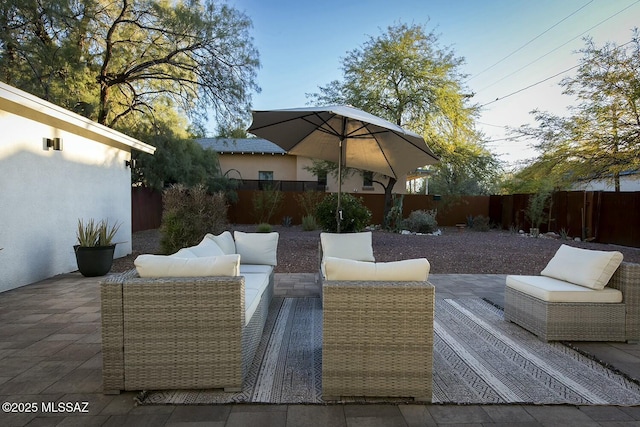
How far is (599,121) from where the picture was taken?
397 inches

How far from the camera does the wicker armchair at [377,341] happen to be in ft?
7.89

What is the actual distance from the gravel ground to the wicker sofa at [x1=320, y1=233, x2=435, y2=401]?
14.6 feet

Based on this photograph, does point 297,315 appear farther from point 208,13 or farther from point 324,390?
point 208,13

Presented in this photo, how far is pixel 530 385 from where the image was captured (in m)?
2.64

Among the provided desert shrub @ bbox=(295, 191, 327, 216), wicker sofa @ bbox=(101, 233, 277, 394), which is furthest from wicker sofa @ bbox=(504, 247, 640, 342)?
desert shrub @ bbox=(295, 191, 327, 216)

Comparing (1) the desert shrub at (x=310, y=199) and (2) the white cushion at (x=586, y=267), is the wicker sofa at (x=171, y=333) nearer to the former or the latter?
(2) the white cushion at (x=586, y=267)

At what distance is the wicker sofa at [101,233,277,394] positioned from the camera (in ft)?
7.98

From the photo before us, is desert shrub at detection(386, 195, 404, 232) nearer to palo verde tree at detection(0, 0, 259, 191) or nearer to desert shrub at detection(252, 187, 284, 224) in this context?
desert shrub at detection(252, 187, 284, 224)

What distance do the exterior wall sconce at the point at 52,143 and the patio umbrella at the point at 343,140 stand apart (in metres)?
Result: 3.28

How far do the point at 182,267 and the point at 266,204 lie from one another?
532 inches

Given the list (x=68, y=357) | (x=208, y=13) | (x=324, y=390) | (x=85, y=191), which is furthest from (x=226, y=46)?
(x=324, y=390)

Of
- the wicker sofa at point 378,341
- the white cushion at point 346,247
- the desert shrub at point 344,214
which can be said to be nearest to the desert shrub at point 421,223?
the desert shrub at point 344,214

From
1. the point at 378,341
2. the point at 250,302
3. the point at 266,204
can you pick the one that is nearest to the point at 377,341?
the point at 378,341

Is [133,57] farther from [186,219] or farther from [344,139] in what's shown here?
[344,139]
